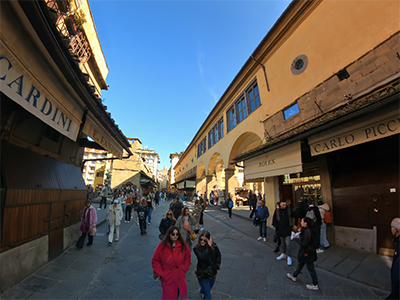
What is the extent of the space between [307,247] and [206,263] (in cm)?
205

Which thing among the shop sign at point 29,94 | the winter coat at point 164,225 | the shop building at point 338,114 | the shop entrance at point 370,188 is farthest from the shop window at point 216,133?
the shop sign at point 29,94

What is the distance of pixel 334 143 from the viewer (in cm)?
436

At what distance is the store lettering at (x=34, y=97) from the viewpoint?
202 centimetres

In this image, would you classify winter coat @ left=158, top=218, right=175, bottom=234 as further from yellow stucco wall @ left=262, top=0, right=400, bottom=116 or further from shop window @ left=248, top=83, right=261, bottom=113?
shop window @ left=248, top=83, right=261, bottom=113

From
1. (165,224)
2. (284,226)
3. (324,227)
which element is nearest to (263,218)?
(284,226)

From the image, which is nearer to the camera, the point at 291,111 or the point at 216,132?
the point at 291,111

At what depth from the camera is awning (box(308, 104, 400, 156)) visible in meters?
3.39

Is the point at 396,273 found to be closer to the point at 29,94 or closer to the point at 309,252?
the point at 309,252

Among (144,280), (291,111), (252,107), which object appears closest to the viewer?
(144,280)

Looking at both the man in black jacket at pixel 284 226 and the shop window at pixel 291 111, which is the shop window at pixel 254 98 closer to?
the shop window at pixel 291 111

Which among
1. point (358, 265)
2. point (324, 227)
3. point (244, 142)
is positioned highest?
point (244, 142)

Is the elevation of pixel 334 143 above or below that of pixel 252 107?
below

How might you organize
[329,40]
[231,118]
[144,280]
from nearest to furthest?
[144,280], [329,40], [231,118]

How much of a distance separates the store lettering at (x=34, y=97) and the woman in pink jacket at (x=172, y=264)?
254 cm
